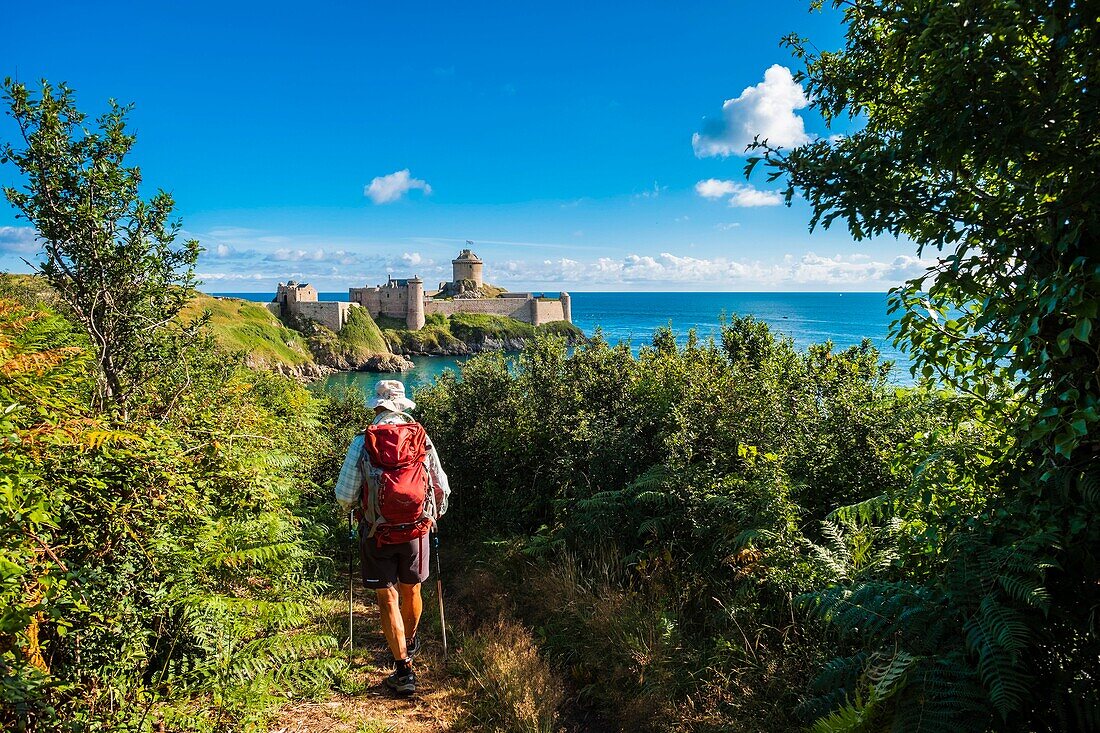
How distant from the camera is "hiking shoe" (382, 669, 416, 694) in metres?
4.53

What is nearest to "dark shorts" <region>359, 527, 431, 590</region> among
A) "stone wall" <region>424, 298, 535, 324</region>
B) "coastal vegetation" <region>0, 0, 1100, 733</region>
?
"coastal vegetation" <region>0, 0, 1100, 733</region>

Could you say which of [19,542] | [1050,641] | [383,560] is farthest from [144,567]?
[1050,641]

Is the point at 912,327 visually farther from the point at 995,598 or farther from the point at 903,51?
the point at 903,51

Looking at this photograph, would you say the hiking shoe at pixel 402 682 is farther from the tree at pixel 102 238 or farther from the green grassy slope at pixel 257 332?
the green grassy slope at pixel 257 332

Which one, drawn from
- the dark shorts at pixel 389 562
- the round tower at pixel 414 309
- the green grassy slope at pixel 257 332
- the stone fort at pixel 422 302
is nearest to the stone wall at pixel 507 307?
the stone fort at pixel 422 302

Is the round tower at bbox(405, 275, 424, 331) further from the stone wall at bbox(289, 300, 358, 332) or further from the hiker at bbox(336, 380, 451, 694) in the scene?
the hiker at bbox(336, 380, 451, 694)

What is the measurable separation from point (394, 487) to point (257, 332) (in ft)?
192

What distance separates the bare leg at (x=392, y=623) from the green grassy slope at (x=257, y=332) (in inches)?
1738

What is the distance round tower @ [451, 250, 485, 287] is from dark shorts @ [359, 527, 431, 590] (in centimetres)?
11146

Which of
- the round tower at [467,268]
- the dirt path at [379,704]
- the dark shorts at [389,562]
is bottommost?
the dirt path at [379,704]

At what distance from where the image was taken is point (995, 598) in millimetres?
2553

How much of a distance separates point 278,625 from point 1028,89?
19.3ft

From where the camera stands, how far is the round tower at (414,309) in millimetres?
92000

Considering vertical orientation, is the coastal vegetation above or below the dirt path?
above
